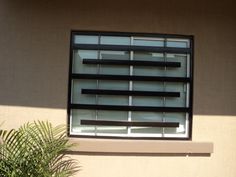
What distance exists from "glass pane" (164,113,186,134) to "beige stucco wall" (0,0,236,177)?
166 mm

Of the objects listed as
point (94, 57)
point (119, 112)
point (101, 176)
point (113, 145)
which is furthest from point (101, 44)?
point (101, 176)

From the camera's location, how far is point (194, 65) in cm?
600

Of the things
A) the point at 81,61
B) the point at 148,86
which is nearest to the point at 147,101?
the point at 148,86

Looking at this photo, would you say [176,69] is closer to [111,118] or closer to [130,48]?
[130,48]

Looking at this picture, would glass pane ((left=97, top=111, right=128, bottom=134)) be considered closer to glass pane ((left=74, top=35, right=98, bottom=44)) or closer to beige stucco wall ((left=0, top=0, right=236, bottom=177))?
beige stucco wall ((left=0, top=0, right=236, bottom=177))

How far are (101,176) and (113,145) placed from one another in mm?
440

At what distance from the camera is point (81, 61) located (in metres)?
5.95

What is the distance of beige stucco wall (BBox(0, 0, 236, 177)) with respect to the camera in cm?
582

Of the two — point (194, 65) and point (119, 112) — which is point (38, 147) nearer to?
point (119, 112)

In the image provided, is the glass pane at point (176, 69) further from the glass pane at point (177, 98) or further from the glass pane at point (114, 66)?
the glass pane at point (114, 66)

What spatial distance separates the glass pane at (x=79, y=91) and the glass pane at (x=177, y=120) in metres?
1.03

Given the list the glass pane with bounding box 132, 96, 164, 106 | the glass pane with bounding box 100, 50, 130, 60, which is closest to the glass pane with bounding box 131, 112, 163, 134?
the glass pane with bounding box 132, 96, 164, 106

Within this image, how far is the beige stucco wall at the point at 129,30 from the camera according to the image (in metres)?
5.82

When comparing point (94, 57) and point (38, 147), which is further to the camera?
point (94, 57)
